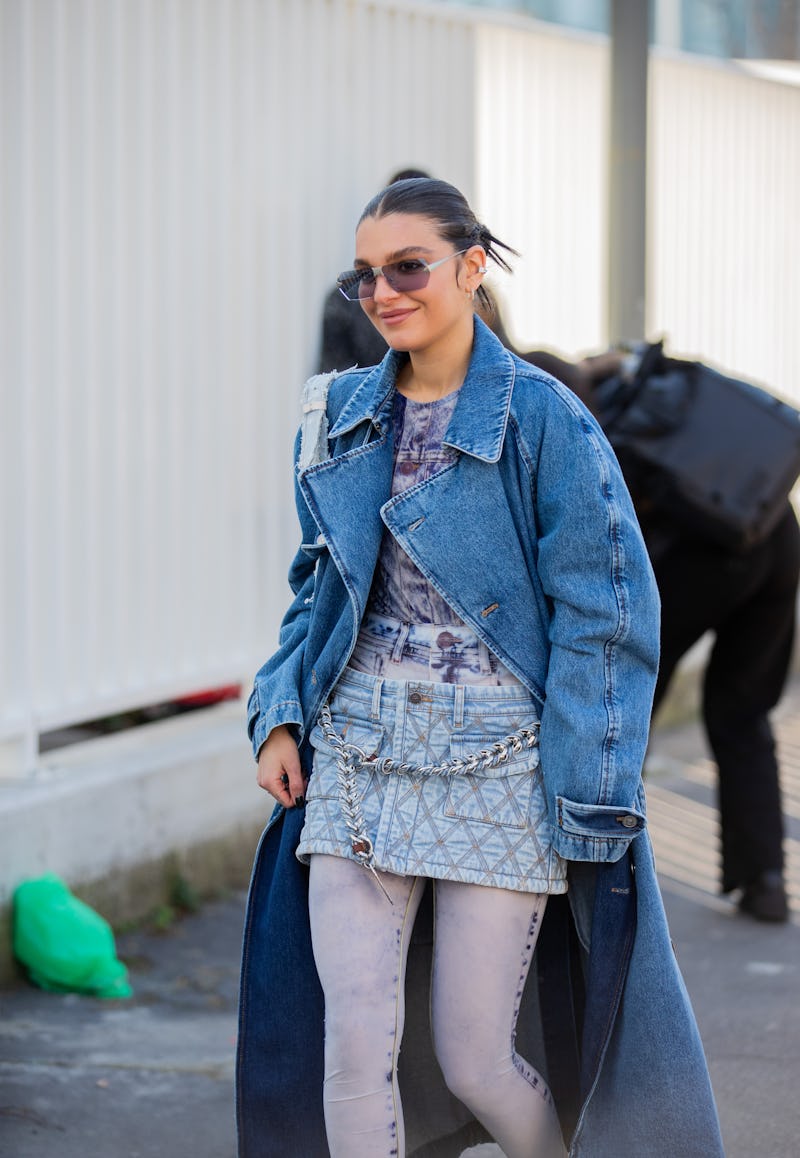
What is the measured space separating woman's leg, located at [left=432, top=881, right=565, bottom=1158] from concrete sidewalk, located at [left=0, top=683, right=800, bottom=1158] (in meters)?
1.04

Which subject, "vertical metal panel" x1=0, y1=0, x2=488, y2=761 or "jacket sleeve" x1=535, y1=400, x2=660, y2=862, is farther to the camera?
"vertical metal panel" x1=0, y1=0, x2=488, y2=761

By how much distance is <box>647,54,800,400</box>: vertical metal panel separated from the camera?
25.3 ft

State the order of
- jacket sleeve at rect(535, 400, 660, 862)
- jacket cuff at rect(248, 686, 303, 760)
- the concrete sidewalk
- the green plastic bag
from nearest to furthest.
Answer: jacket sleeve at rect(535, 400, 660, 862)
jacket cuff at rect(248, 686, 303, 760)
the concrete sidewalk
the green plastic bag

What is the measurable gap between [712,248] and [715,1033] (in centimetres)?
474

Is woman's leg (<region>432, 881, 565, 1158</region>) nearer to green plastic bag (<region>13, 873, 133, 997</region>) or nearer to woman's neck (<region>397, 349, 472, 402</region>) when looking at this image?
woman's neck (<region>397, 349, 472, 402</region>)

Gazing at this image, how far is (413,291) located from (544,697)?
71 centimetres

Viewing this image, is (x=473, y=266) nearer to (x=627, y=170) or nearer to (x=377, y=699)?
(x=377, y=699)

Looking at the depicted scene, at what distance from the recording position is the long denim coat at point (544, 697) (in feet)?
8.61

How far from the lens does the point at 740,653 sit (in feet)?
17.2

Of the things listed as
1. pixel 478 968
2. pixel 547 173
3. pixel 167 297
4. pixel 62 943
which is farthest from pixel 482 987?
pixel 547 173

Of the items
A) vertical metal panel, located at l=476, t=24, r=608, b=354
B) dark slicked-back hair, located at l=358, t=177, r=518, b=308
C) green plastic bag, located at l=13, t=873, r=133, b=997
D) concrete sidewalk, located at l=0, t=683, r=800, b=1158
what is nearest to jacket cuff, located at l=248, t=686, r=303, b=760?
dark slicked-back hair, located at l=358, t=177, r=518, b=308

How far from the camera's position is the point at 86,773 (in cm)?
477

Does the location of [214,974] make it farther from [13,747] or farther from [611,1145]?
[611,1145]

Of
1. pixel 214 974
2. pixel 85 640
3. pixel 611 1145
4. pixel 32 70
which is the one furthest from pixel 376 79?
pixel 611 1145
